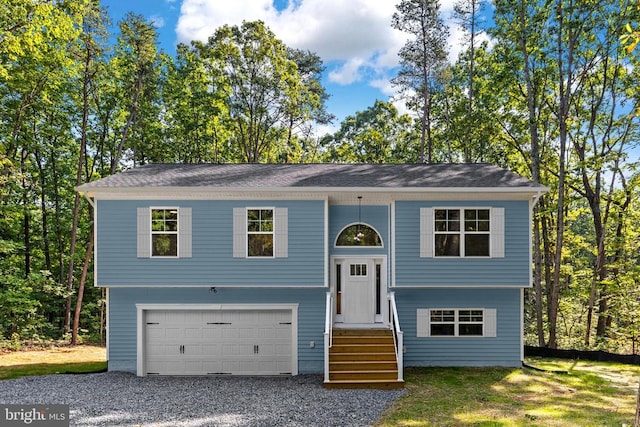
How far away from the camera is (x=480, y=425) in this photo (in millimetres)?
7750

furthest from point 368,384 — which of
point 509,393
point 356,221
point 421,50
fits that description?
point 421,50

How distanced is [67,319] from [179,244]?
10.4 m

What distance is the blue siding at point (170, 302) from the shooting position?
38.8ft

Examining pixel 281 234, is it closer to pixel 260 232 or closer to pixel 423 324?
pixel 260 232

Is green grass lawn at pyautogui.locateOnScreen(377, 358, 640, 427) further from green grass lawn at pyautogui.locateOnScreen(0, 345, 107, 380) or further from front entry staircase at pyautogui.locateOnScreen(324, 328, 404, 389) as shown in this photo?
green grass lawn at pyautogui.locateOnScreen(0, 345, 107, 380)

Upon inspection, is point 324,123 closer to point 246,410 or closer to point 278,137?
point 278,137

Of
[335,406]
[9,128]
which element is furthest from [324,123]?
[335,406]

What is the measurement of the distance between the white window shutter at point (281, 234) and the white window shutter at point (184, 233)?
2.31 m

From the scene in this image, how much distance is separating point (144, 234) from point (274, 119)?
13287mm

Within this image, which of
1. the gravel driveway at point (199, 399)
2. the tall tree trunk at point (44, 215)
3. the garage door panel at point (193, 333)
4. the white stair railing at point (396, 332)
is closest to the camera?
the gravel driveway at point (199, 399)

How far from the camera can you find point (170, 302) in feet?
38.8

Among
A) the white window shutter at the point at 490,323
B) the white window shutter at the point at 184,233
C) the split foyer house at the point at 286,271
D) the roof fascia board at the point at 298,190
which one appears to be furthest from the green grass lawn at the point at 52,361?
the white window shutter at the point at 490,323

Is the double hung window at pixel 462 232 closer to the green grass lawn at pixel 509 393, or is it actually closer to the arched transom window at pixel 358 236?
the arched transom window at pixel 358 236

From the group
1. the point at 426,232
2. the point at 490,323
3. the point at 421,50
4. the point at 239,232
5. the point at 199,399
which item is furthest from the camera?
the point at 421,50
